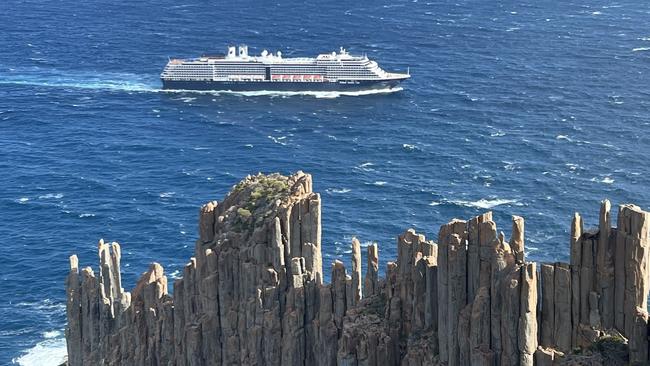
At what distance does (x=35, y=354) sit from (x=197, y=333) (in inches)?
2831

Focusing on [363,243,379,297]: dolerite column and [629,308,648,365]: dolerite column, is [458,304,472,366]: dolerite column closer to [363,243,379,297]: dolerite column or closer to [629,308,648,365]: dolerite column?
[629,308,648,365]: dolerite column

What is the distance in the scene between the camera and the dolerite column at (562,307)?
322 ft

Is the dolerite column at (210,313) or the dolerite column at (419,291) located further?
the dolerite column at (210,313)

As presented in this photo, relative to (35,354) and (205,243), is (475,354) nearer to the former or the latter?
(205,243)

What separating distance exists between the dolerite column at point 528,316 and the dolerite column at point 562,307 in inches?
94.4

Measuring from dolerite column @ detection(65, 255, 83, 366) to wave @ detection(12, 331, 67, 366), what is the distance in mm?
31171

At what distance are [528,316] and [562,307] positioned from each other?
3.60 meters

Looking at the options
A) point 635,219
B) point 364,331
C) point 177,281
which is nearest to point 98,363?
point 177,281

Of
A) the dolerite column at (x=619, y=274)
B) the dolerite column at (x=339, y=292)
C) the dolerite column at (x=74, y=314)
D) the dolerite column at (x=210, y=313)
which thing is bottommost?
the dolerite column at (x=74, y=314)

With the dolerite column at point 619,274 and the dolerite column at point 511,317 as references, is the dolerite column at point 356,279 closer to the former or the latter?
the dolerite column at point 511,317

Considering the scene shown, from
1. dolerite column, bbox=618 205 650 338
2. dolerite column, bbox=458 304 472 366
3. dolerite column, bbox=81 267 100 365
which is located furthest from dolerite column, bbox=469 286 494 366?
dolerite column, bbox=81 267 100 365

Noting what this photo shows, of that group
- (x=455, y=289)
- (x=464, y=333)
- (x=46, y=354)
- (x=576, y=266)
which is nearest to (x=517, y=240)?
(x=576, y=266)

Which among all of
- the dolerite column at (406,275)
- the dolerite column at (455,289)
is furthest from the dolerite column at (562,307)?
the dolerite column at (406,275)

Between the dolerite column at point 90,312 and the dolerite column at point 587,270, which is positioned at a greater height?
the dolerite column at point 587,270
